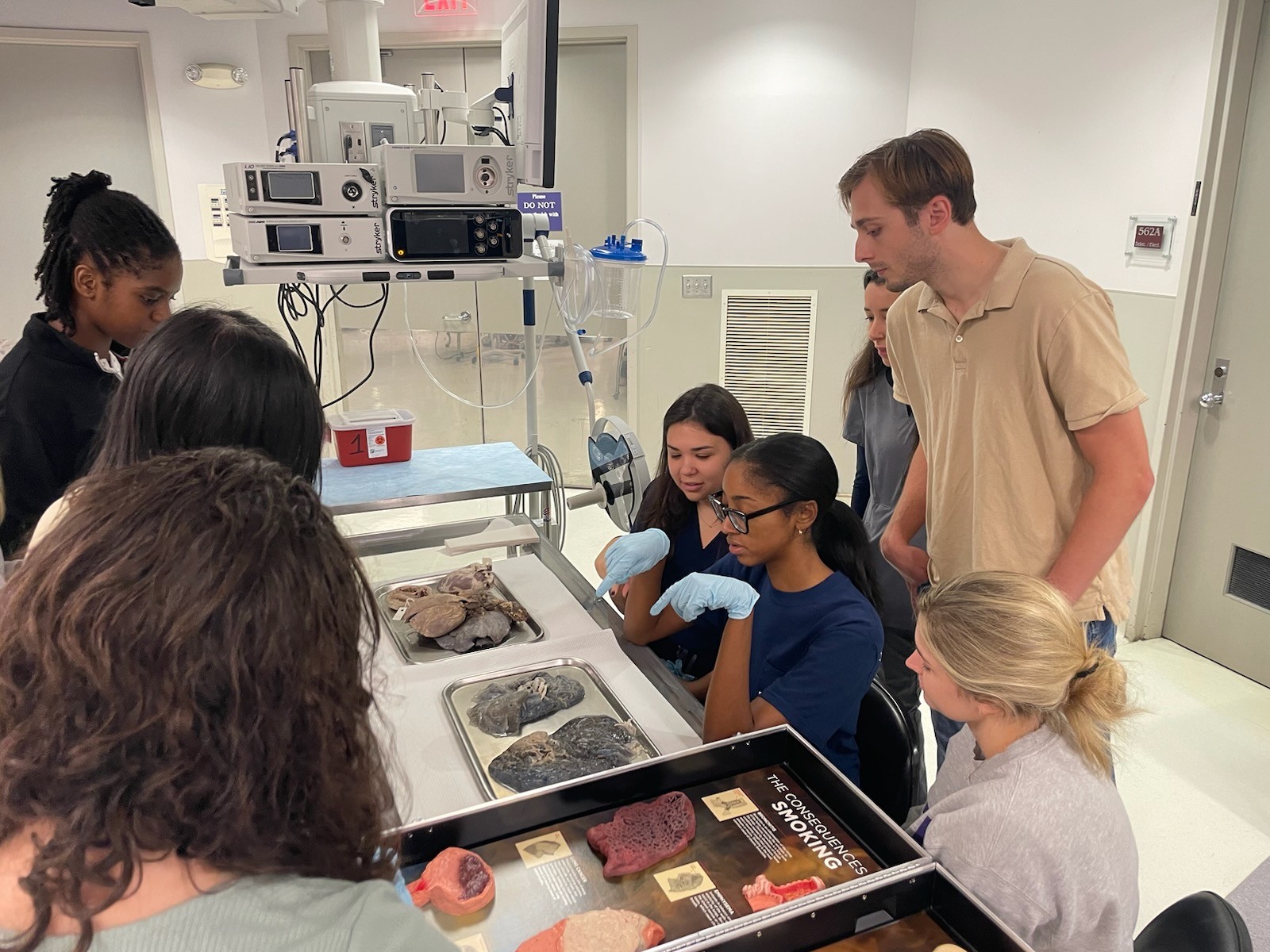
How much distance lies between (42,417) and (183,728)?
4.98 feet

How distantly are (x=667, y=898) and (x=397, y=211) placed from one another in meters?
1.45

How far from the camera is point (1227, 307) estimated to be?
273 centimetres

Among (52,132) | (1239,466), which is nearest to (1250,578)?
(1239,466)

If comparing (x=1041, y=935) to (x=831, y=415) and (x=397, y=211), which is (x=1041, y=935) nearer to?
(x=397, y=211)

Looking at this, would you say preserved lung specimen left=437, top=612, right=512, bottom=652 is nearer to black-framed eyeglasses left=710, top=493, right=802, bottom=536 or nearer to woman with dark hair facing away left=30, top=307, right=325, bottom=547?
black-framed eyeglasses left=710, top=493, right=802, bottom=536

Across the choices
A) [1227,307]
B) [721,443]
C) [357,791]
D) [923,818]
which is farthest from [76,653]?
[1227,307]

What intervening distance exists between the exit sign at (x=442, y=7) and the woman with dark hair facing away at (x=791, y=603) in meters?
3.52

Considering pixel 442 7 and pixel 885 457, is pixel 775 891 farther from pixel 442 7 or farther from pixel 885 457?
pixel 442 7

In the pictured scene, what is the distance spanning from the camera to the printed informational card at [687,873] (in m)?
0.93

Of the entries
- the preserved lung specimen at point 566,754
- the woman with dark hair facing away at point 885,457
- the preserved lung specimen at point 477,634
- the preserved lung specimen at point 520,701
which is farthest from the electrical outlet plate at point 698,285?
the preserved lung specimen at point 566,754

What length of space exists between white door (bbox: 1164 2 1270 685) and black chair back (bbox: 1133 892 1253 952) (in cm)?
224

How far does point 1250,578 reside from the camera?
2783mm

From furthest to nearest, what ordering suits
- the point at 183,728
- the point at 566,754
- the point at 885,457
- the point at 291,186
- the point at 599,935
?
the point at 885,457, the point at 291,186, the point at 566,754, the point at 599,935, the point at 183,728

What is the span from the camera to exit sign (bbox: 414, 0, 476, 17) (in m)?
4.12
